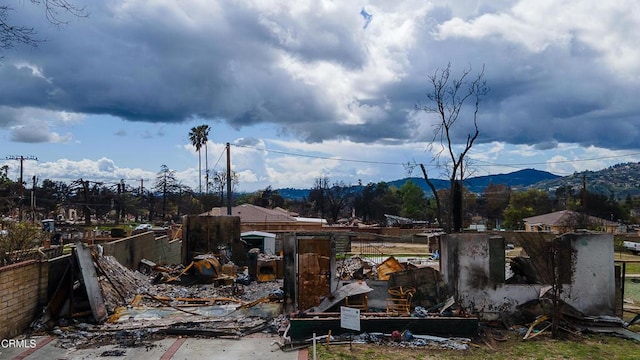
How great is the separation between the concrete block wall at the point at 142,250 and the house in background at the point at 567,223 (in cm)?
3067

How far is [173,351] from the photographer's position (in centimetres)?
1206

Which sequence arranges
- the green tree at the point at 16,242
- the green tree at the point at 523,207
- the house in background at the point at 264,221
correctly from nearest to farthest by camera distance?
1. the green tree at the point at 16,242
2. the house in background at the point at 264,221
3. the green tree at the point at 523,207

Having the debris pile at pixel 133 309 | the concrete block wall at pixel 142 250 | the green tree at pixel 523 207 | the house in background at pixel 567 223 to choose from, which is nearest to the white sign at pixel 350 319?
the debris pile at pixel 133 309

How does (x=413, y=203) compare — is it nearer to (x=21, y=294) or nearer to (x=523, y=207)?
(x=523, y=207)

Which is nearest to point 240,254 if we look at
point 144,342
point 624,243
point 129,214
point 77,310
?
point 77,310

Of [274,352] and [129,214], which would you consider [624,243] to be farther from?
[129,214]

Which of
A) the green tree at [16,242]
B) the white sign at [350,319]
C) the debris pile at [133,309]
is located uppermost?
the green tree at [16,242]

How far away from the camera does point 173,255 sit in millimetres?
31734

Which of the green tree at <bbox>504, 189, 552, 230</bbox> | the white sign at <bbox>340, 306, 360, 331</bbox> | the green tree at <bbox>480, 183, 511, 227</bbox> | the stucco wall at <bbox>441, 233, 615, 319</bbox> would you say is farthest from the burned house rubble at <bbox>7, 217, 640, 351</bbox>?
the green tree at <bbox>480, 183, 511, 227</bbox>

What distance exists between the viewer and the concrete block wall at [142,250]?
2072 cm

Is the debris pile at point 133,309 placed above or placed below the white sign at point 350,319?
below

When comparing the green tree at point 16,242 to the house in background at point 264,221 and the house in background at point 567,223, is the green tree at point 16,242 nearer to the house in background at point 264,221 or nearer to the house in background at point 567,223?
the house in background at point 264,221

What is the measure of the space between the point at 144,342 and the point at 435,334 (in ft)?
23.2

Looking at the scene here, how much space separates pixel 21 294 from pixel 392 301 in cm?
953
